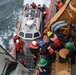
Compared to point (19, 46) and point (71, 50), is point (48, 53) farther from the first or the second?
point (19, 46)

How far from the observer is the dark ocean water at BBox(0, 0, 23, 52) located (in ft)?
48.4

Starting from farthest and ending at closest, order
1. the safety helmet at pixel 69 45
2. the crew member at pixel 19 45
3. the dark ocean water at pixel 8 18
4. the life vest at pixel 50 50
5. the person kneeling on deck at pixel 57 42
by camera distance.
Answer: the dark ocean water at pixel 8 18, the crew member at pixel 19 45, the person kneeling on deck at pixel 57 42, the life vest at pixel 50 50, the safety helmet at pixel 69 45

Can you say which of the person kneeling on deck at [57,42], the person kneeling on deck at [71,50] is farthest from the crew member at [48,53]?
the person kneeling on deck at [71,50]

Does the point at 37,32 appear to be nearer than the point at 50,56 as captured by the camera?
No

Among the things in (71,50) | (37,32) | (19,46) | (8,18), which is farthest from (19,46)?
(8,18)

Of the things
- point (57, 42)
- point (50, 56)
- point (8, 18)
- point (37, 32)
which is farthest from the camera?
point (8, 18)

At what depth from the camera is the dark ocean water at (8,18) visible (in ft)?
48.4

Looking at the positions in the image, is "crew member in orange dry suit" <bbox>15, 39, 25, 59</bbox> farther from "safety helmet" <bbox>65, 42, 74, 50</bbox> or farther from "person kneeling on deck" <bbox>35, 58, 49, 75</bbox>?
"safety helmet" <bbox>65, 42, 74, 50</bbox>

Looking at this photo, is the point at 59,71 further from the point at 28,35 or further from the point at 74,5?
the point at 28,35

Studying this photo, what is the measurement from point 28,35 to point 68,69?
4.49m

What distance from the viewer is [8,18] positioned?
54.6ft

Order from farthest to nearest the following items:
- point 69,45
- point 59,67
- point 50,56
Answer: point 59,67 → point 50,56 → point 69,45

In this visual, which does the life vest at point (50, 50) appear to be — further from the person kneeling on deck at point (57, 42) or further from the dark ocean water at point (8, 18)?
the dark ocean water at point (8, 18)

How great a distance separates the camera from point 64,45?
866cm
